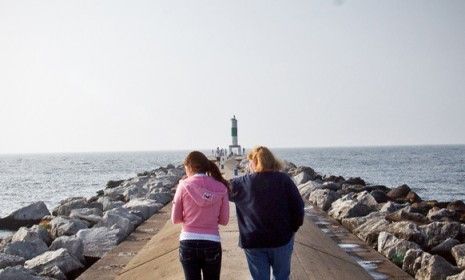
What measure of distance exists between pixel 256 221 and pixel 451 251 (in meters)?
5.48

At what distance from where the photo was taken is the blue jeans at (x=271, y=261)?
13.4ft

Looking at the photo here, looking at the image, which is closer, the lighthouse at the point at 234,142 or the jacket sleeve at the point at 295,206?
the jacket sleeve at the point at 295,206

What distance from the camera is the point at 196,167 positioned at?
13.0ft

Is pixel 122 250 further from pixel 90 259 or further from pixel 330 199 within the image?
pixel 330 199

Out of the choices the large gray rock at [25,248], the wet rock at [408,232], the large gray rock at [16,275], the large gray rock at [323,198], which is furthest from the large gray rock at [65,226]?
the wet rock at [408,232]

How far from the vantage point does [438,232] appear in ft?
30.9

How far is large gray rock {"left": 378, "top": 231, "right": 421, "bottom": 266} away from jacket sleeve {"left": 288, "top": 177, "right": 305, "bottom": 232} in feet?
13.8

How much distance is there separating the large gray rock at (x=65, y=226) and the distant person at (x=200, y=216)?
722 cm

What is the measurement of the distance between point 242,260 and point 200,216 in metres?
2.25

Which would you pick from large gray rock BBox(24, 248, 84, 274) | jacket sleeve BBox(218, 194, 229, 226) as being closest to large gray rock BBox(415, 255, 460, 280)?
jacket sleeve BBox(218, 194, 229, 226)

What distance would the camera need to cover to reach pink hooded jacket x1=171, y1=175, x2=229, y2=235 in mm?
3902

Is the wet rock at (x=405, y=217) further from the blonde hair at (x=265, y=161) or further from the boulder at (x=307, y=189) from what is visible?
the blonde hair at (x=265, y=161)

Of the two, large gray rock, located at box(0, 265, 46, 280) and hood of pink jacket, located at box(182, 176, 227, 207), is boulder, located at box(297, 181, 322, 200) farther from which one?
hood of pink jacket, located at box(182, 176, 227, 207)

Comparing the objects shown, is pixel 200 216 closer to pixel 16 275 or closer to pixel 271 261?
pixel 271 261
